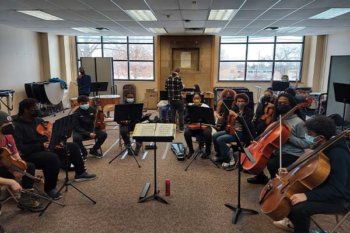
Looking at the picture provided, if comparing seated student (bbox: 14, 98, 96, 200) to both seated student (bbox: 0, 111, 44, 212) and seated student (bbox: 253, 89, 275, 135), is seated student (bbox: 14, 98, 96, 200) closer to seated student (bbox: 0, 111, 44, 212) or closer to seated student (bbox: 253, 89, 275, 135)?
seated student (bbox: 0, 111, 44, 212)

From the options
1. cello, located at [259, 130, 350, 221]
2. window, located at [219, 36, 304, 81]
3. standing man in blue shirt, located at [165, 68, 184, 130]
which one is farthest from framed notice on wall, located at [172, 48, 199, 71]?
cello, located at [259, 130, 350, 221]

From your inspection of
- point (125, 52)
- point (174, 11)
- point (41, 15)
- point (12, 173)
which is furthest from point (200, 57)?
point (12, 173)

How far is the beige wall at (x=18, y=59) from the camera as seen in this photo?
7406 mm

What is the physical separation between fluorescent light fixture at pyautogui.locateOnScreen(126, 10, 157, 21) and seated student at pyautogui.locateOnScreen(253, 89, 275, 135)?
2952mm

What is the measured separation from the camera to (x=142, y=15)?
6.04m

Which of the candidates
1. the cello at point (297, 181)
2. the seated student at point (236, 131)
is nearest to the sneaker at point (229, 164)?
the seated student at point (236, 131)

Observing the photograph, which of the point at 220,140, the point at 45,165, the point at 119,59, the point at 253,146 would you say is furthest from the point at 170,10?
the point at 119,59

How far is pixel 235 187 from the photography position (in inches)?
142

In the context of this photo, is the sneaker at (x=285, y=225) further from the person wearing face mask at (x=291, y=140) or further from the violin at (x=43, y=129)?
the violin at (x=43, y=129)

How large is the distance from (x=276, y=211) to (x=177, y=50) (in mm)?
8290

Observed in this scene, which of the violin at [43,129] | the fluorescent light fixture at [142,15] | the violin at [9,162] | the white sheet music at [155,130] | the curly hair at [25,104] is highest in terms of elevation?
the fluorescent light fixture at [142,15]

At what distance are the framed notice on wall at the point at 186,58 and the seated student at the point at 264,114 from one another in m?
5.36

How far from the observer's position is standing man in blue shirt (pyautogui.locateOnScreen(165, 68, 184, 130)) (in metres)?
6.73

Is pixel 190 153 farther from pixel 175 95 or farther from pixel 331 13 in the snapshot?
pixel 331 13
